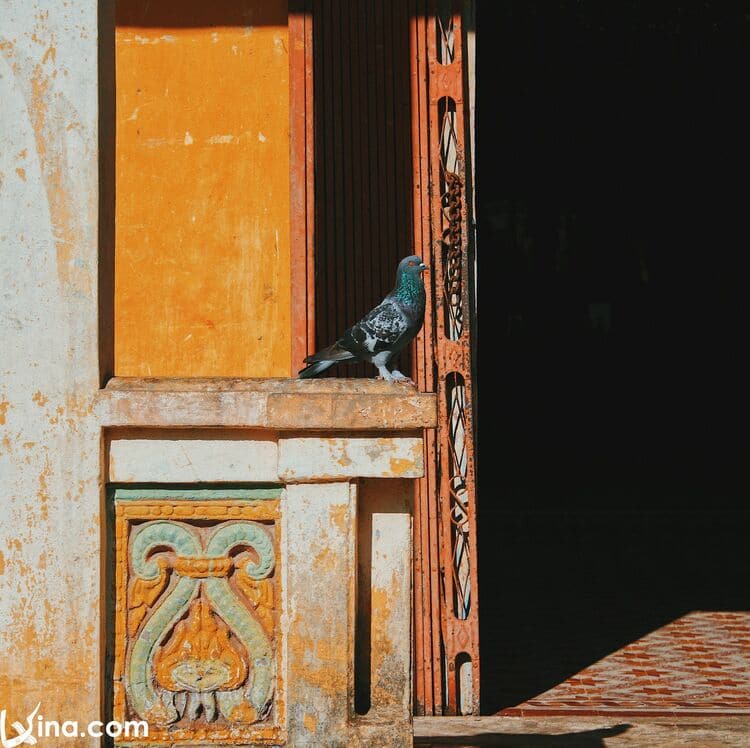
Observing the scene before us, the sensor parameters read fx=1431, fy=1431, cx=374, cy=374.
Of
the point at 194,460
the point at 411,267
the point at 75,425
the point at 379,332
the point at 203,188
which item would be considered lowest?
the point at 194,460

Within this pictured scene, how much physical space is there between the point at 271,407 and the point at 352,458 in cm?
29

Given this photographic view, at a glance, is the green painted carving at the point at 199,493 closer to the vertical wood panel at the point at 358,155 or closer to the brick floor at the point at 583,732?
the brick floor at the point at 583,732

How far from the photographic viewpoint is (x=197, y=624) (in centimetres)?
443

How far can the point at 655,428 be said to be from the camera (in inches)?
748

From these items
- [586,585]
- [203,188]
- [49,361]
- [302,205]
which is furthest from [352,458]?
[586,585]

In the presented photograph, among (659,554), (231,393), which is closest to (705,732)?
(231,393)

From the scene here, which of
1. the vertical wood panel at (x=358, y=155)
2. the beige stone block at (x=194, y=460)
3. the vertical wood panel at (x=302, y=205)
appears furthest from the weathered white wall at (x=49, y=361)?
the vertical wood panel at (x=358, y=155)

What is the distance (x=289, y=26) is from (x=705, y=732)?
433 cm

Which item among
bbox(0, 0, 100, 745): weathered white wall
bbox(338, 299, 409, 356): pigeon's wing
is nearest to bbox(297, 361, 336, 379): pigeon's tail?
bbox(338, 299, 409, 356): pigeon's wing

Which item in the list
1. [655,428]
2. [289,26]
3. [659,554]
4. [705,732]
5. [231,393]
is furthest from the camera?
[655,428]

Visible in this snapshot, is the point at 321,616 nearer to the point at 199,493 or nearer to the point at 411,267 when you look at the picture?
the point at 199,493

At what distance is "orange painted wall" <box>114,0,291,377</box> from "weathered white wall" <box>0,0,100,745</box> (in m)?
3.76

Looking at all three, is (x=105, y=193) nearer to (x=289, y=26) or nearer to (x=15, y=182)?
(x=15, y=182)

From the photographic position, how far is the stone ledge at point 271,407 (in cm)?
429
